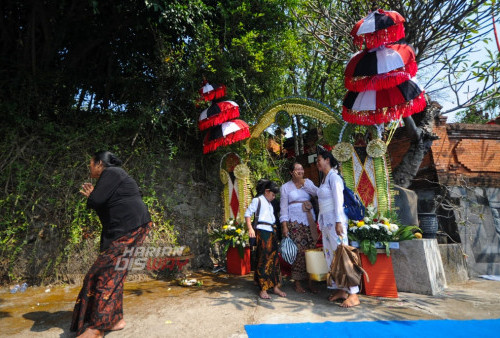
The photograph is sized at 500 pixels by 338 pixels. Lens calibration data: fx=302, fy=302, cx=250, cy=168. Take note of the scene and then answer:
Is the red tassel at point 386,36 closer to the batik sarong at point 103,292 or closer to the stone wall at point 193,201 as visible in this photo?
the batik sarong at point 103,292

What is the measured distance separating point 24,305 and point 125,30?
550 centimetres

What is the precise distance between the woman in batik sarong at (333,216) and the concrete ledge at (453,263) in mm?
2667

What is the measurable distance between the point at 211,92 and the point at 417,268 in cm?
450

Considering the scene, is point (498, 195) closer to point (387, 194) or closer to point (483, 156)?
point (483, 156)

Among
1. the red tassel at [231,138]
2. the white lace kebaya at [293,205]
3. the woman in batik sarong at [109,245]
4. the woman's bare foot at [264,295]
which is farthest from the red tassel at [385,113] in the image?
the woman in batik sarong at [109,245]

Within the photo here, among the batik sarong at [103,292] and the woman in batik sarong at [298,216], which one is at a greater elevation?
the woman in batik sarong at [298,216]

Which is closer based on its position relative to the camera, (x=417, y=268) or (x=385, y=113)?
(x=417, y=268)

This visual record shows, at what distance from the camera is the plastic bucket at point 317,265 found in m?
3.96

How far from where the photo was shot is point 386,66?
3.99 m

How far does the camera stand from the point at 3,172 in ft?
17.0

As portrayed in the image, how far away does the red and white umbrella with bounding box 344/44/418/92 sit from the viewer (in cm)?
399

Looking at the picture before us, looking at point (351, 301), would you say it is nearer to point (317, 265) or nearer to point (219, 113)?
point (317, 265)

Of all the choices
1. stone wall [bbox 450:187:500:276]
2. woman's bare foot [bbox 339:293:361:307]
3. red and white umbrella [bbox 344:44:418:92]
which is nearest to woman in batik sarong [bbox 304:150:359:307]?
woman's bare foot [bbox 339:293:361:307]

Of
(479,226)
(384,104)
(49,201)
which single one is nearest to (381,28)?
(384,104)
